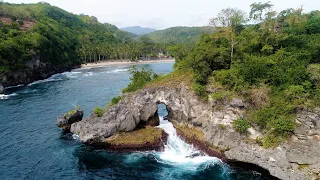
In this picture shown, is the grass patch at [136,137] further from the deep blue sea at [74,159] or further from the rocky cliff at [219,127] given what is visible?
the deep blue sea at [74,159]

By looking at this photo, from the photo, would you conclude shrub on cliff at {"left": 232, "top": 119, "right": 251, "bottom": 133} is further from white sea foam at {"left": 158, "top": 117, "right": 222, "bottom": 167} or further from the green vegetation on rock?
white sea foam at {"left": 158, "top": 117, "right": 222, "bottom": 167}

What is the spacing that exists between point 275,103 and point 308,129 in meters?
5.51

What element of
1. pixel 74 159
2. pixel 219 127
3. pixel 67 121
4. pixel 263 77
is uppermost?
pixel 263 77

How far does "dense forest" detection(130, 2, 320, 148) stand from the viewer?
3747cm

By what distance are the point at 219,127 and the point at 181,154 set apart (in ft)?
23.5

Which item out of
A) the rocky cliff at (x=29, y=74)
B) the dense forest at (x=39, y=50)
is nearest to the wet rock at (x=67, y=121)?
the rocky cliff at (x=29, y=74)

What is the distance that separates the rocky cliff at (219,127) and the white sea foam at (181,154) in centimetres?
237

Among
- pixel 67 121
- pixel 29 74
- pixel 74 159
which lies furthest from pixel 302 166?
pixel 29 74

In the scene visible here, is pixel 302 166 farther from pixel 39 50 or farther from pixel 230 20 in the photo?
pixel 39 50

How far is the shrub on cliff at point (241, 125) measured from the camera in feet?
129

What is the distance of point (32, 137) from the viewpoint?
49000 mm

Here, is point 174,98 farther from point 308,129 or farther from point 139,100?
point 308,129

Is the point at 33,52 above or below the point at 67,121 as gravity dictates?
above

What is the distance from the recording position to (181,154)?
41750mm
